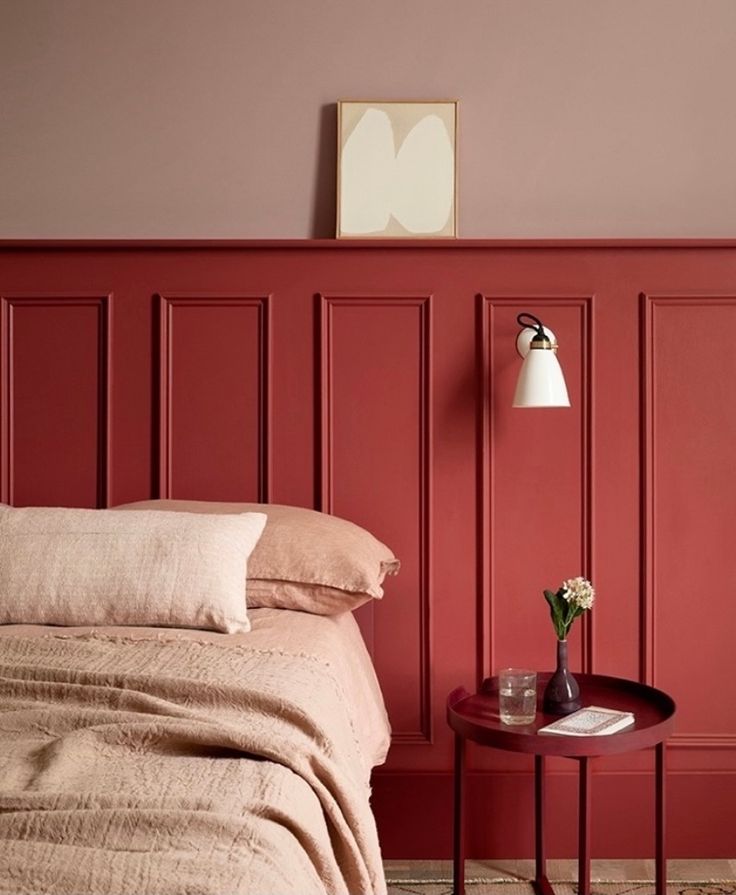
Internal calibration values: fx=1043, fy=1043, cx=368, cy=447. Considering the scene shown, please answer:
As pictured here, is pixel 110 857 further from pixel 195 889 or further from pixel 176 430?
pixel 176 430

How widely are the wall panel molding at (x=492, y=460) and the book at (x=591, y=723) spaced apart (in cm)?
52

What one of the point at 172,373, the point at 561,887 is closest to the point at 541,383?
the point at 172,373

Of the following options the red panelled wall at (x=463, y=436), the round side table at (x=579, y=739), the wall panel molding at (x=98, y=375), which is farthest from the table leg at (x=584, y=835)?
the wall panel molding at (x=98, y=375)

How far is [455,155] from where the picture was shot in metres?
2.93

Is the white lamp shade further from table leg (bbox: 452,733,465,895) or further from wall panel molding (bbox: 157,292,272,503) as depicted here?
Result: table leg (bbox: 452,733,465,895)

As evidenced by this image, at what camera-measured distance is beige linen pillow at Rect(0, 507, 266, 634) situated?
7.27 ft

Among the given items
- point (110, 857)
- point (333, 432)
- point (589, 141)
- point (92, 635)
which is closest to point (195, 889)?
point (110, 857)

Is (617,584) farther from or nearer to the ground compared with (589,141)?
nearer to the ground

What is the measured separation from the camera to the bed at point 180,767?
1.07m

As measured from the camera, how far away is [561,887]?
2.67 meters

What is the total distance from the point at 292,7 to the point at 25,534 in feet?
5.51

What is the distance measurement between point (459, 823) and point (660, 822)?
18.2 inches

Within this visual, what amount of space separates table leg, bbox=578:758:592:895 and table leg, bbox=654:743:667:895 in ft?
0.61

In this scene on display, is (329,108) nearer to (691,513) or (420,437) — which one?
(420,437)
